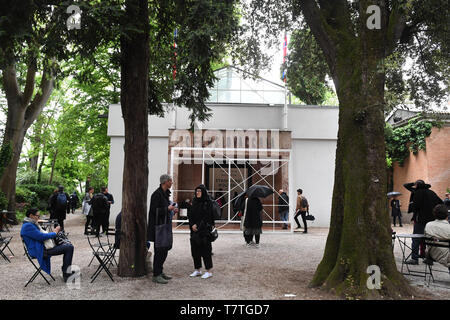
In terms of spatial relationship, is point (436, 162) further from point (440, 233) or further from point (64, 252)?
point (64, 252)

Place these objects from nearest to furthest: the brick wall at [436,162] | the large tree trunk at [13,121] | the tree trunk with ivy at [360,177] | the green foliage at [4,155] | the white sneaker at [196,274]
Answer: the tree trunk with ivy at [360,177] → the white sneaker at [196,274] → the green foliage at [4,155] → the large tree trunk at [13,121] → the brick wall at [436,162]

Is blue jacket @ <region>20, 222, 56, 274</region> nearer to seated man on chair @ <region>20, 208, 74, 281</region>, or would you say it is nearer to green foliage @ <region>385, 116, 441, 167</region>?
seated man on chair @ <region>20, 208, 74, 281</region>

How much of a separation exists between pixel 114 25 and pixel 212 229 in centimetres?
394

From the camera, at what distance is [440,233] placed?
5.88 metres

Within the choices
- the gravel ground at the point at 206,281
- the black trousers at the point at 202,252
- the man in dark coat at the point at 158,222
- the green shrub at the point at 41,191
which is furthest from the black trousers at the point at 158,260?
the green shrub at the point at 41,191

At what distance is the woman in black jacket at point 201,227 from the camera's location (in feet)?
20.3

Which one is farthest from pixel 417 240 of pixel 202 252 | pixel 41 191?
pixel 41 191

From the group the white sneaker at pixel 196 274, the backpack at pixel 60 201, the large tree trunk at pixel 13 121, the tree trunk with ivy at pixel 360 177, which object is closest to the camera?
the tree trunk with ivy at pixel 360 177

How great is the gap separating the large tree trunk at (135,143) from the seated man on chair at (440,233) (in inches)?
198

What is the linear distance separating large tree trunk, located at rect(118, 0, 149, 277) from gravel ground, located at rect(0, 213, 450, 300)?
0.45m

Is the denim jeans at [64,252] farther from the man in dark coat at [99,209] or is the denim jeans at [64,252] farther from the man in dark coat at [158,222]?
the man in dark coat at [99,209]

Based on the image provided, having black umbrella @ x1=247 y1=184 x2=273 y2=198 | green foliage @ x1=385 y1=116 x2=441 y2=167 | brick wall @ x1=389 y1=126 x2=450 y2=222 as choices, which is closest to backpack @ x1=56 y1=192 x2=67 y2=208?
black umbrella @ x1=247 y1=184 x2=273 y2=198

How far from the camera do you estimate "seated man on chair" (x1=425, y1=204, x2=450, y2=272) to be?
5664 mm

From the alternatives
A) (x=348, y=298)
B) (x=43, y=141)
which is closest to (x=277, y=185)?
(x=348, y=298)
